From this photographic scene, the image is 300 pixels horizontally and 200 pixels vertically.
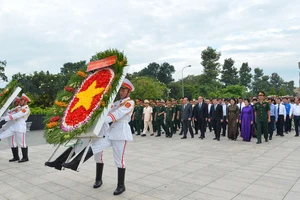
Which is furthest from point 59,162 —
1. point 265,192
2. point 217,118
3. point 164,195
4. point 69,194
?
point 217,118

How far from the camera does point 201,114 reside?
36.7 ft

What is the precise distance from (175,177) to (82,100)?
233cm

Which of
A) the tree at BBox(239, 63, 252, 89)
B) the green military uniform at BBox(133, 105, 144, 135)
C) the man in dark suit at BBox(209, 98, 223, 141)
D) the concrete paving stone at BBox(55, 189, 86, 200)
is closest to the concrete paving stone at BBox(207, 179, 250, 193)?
the concrete paving stone at BBox(55, 189, 86, 200)

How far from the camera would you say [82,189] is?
4512 millimetres

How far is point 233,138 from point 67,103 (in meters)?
7.63

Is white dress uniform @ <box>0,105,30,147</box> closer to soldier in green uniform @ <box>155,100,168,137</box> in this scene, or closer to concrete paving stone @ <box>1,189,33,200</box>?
concrete paving stone @ <box>1,189,33,200</box>

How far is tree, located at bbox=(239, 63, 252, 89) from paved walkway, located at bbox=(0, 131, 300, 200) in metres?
58.7

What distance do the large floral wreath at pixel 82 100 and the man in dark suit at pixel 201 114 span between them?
7.26 m

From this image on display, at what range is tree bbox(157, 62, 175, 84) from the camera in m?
77.9

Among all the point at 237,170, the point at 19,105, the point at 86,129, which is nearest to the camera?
the point at 86,129

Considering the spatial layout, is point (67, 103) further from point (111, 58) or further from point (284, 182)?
point (284, 182)

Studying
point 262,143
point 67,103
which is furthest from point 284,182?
point 262,143

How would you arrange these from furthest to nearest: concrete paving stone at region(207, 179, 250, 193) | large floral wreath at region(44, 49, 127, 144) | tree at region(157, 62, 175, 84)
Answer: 1. tree at region(157, 62, 175, 84)
2. concrete paving stone at region(207, 179, 250, 193)
3. large floral wreath at region(44, 49, 127, 144)

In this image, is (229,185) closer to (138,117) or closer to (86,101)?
(86,101)
